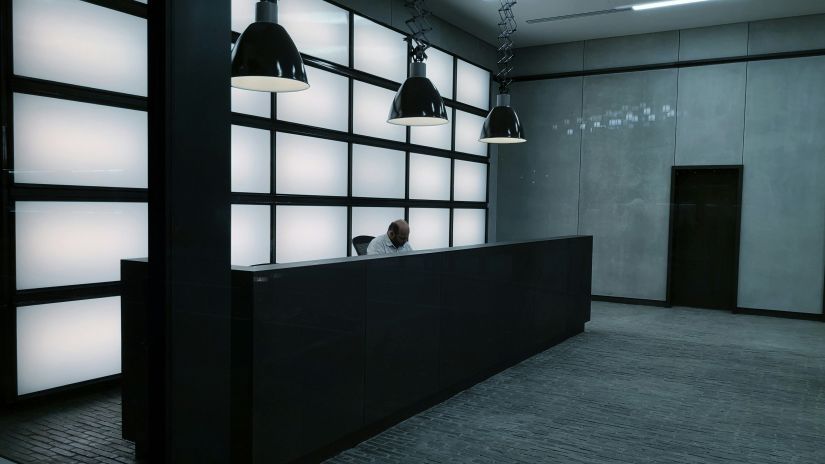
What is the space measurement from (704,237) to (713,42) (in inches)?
109

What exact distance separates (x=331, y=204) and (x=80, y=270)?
2.64m

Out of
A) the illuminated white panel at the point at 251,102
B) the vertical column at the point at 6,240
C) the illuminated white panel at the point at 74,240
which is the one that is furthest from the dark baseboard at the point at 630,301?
the vertical column at the point at 6,240

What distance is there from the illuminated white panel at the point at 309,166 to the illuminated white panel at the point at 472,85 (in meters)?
2.91

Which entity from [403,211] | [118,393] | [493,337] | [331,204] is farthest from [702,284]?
[118,393]

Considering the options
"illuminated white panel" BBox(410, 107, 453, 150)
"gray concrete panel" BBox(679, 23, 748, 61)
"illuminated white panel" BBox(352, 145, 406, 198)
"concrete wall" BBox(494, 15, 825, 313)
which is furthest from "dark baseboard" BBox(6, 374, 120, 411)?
"gray concrete panel" BBox(679, 23, 748, 61)

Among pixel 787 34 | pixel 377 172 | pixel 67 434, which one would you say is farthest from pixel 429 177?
pixel 67 434

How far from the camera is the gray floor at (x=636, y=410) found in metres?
3.48

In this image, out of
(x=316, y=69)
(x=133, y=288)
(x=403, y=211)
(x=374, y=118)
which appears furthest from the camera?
(x=403, y=211)

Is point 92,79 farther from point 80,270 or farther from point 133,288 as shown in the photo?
point 133,288

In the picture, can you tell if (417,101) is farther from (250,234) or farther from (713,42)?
(713,42)

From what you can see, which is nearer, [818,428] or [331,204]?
[818,428]

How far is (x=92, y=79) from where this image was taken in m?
4.12

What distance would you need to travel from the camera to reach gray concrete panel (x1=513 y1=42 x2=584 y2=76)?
945 cm

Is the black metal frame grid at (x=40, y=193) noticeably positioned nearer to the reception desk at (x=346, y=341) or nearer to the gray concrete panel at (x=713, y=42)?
the reception desk at (x=346, y=341)
